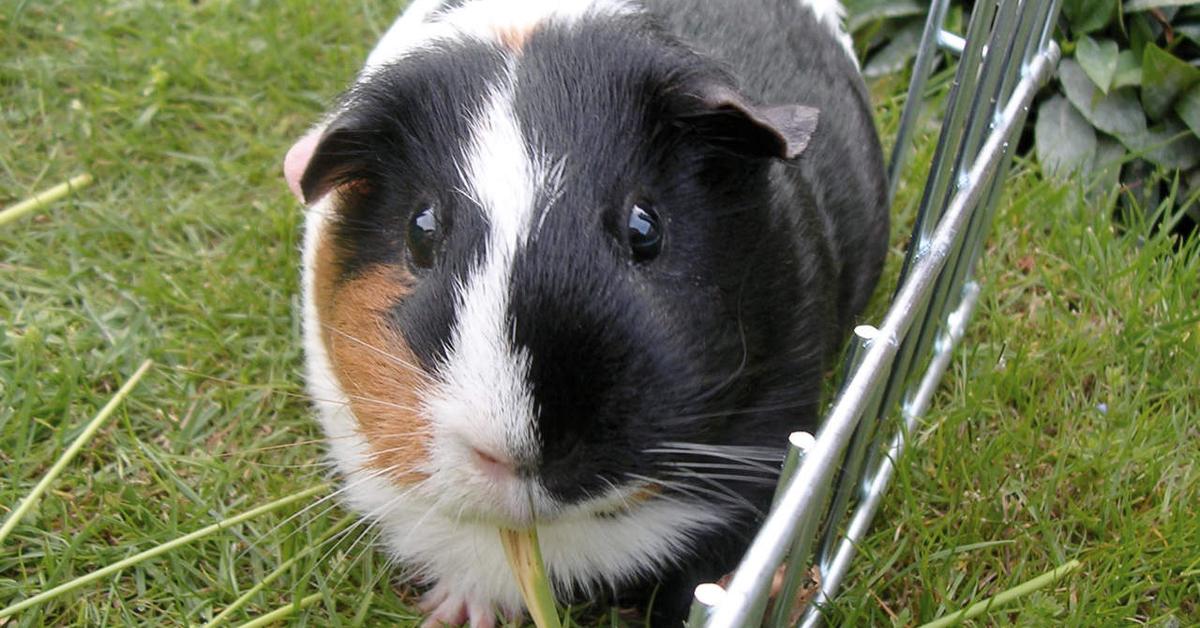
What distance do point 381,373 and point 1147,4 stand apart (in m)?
2.35

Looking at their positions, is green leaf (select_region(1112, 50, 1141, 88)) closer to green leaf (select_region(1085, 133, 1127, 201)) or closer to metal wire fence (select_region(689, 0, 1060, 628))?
green leaf (select_region(1085, 133, 1127, 201))

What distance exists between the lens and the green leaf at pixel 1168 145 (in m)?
2.97

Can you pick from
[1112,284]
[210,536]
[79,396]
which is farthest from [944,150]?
[79,396]

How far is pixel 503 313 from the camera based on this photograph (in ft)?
4.62

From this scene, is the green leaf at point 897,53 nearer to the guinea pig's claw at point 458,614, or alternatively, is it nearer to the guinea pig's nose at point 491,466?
the guinea pig's claw at point 458,614

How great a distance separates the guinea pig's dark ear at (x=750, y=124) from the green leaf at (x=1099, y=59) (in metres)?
1.75

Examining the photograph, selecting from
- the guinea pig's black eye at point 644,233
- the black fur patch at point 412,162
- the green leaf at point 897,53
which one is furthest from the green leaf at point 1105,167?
the black fur patch at point 412,162

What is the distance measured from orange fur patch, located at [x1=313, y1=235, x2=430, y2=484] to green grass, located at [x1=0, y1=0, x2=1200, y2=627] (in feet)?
1.07

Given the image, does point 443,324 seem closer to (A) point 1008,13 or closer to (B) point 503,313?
(B) point 503,313

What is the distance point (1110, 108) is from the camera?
120 inches

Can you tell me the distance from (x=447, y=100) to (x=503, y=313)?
38 centimetres

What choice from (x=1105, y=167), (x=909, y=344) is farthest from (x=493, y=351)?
(x=1105, y=167)

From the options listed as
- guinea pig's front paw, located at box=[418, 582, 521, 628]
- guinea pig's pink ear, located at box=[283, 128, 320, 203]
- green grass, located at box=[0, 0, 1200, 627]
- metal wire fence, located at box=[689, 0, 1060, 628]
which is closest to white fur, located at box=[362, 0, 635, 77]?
guinea pig's pink ear, located at box=[283, 128, 320, 203]

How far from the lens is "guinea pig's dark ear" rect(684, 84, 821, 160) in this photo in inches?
59.7
